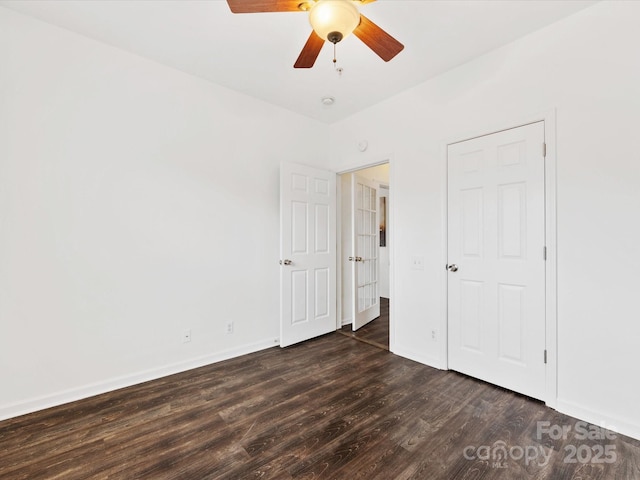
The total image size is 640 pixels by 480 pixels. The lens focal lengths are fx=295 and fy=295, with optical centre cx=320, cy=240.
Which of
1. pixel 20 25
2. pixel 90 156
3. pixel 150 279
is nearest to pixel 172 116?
pixel 90 156

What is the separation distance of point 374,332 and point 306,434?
7.06 feet

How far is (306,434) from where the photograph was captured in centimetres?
186

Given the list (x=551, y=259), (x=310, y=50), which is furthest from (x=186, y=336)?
(x=551, y=259)

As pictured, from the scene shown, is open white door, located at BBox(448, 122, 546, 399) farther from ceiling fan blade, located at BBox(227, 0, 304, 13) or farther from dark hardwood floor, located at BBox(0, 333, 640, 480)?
ceiling fan blade, located at BBox(227, 0, 304, 13)

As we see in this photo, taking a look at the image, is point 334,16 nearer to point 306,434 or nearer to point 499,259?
point 499,259

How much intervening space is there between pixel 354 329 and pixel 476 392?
170cm

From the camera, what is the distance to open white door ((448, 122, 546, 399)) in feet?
7.36

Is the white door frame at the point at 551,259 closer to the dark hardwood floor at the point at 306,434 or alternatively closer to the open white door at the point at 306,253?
the dark hardwood floor at the point at 306,434

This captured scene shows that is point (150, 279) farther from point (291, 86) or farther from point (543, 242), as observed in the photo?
point (543, 242)

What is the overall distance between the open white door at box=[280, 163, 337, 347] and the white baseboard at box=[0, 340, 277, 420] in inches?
23.8

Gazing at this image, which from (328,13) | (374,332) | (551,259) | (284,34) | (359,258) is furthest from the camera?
(359,258)

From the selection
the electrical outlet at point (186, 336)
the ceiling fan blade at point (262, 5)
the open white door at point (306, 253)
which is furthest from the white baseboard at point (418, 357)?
the ceiling fan blade at point (262, 5)

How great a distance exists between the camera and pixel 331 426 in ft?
6.34

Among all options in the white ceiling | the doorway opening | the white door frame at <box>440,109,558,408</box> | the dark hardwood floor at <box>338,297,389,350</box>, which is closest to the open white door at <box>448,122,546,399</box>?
the white door frame at <box>440,109,558,408</box>
